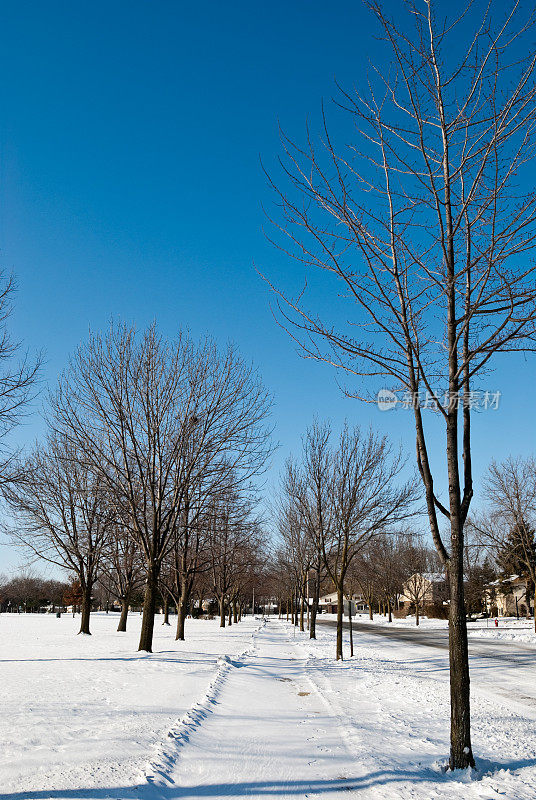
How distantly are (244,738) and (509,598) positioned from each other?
234 feet

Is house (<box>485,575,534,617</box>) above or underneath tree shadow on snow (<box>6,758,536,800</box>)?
underneath

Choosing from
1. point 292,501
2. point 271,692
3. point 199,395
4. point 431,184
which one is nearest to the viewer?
point 431,184

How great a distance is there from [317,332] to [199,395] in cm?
1197

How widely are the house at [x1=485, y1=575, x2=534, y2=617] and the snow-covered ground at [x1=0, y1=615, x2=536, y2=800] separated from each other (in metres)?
48.0

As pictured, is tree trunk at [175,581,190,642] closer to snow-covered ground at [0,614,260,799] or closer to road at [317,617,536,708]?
road at [317,617,536,708]

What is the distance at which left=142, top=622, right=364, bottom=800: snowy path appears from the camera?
482 cm

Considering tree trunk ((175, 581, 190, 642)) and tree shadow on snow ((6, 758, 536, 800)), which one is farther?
tree trunk ((175, 581, 190, 642))

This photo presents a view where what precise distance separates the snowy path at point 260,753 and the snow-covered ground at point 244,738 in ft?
0.06

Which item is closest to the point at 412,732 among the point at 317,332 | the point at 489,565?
the point at 317,332

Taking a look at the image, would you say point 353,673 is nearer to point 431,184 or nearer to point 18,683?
point 18,683

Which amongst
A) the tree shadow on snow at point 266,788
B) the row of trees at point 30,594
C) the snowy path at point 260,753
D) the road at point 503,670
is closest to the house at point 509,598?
the road at point 503,670

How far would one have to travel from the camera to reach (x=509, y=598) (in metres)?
68.2

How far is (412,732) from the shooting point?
7129 millimetres

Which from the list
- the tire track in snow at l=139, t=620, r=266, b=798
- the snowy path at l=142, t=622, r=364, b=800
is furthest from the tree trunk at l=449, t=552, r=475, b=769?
the tire track in snow at l=139, t=620, r=266, b=798
